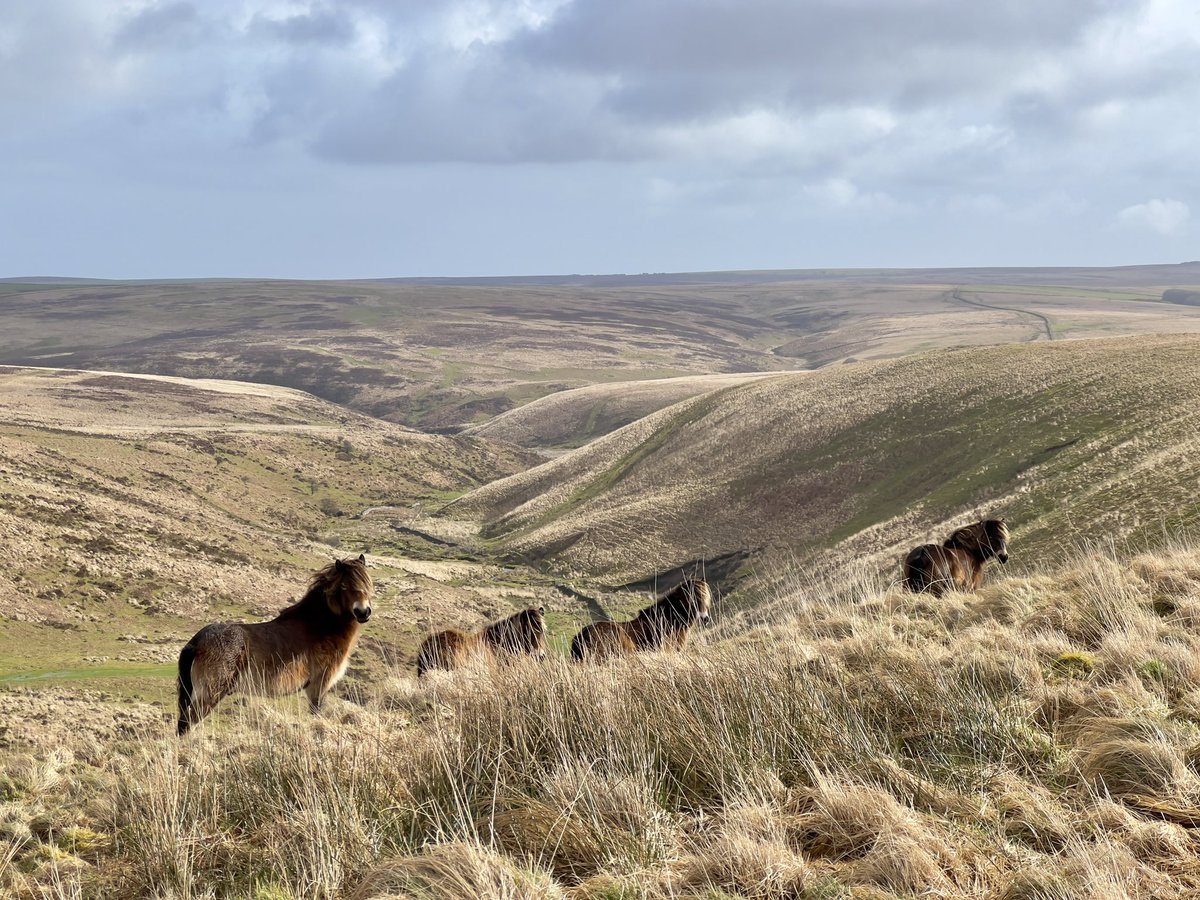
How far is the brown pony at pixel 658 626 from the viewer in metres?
10.8

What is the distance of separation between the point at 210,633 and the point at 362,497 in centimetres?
5664

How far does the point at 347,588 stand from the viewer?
9.72m

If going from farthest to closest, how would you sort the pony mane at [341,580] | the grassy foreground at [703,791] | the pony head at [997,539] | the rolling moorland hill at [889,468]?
the rolling moorland hill at [889,468], the pony head at [997,539], the pony mane at [341,580], the grassy foreground at [703,791]

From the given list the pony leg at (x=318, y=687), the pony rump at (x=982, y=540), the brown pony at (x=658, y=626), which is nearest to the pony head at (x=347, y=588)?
the pony leg at (x=318, y=687)

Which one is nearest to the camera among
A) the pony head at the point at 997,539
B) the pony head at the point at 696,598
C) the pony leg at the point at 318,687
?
the pony leg at the point at 318,687

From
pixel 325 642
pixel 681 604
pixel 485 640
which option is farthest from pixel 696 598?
pixel 325 642

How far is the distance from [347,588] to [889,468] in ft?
123

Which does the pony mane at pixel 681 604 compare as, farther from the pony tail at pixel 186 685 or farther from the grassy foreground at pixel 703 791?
the pony tail at pixel 186 685

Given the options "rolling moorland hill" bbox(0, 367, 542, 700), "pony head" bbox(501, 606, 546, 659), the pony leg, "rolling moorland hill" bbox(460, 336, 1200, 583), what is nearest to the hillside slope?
"rolling moorland hill" bbox(0, 367, 542, 700)

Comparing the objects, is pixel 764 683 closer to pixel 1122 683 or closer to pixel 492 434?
pixel 1122 683

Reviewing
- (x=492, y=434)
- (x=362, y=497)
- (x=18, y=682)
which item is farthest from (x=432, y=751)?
(x=492, y=434)

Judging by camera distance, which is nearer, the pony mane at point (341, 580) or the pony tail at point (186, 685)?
the pony tail at point (186, 685)

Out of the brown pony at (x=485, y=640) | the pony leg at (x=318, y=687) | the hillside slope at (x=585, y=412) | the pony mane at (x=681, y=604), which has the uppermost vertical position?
the pony mane at (x=681, y=604)

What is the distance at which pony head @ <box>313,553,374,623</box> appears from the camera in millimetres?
9641
